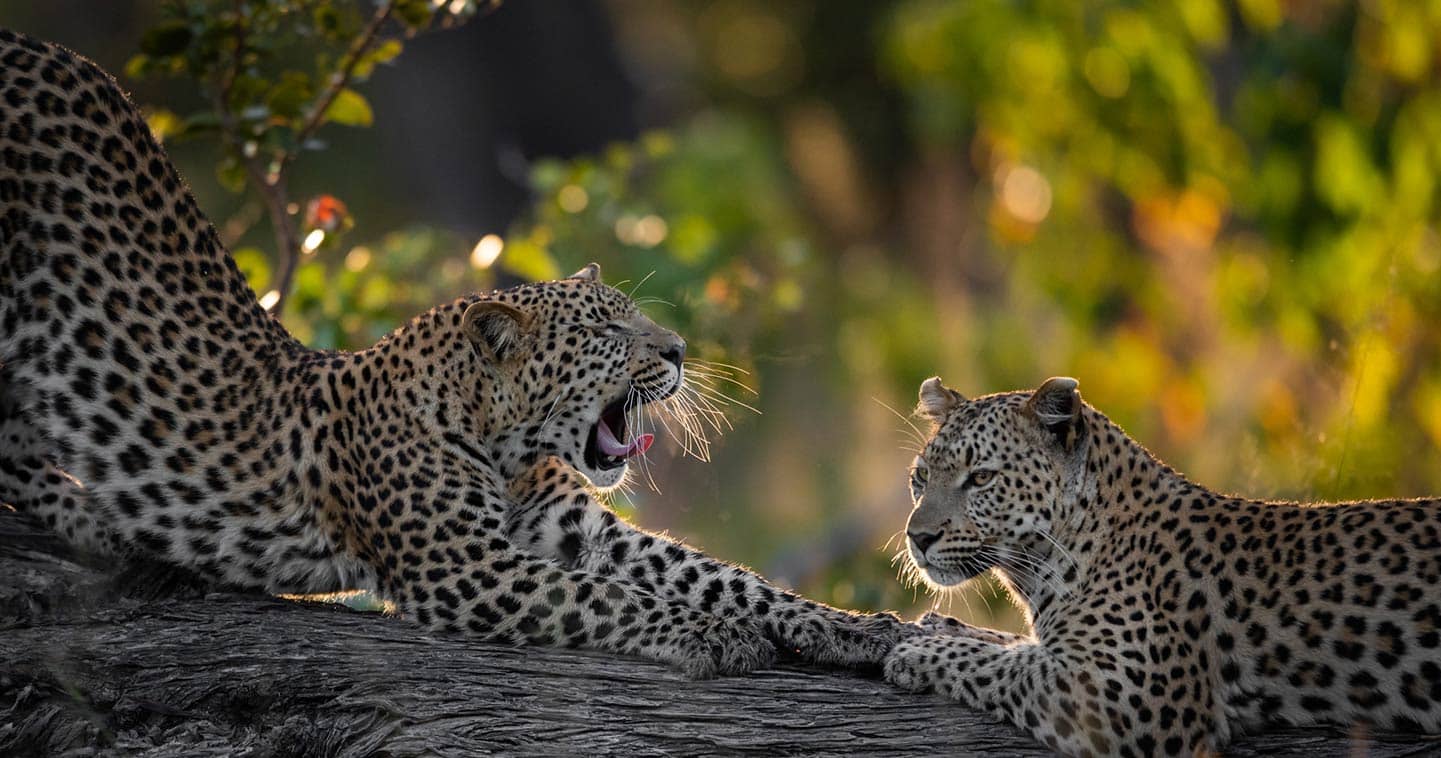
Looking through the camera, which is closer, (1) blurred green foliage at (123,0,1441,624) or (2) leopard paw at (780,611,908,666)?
(2) leopard paw at (780,611,908,666)

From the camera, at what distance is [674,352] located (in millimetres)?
8594

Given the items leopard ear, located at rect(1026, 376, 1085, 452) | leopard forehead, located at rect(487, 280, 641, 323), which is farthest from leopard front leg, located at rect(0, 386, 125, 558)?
leopard ear, located at rect(1026, 376, 1085, 452)

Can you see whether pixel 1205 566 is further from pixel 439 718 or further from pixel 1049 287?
pixel 1049 287

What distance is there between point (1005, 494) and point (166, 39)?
5386 millimetres

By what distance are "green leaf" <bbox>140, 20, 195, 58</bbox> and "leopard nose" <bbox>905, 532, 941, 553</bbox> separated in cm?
510

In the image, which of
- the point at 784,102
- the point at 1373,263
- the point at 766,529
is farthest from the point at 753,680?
the point at 784,102

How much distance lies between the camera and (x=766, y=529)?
1809 cm

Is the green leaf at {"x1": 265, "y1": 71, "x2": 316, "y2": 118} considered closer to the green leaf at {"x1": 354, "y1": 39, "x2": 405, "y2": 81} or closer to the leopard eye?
the green leaf at {"x1": 354, "y1": 39, "x2": 405, "y2": 81}

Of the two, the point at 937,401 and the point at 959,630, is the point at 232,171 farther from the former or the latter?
the point at 959,630

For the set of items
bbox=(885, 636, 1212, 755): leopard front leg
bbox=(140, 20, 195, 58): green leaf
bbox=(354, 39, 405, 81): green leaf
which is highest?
bbox=(354, 39, 405, 81): green leaf

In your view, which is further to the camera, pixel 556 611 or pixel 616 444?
pixel 616 444

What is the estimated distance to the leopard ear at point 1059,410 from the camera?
786 cm

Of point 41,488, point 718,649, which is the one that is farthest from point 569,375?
point 41,488

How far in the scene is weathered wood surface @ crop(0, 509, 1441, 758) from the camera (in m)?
6.99
